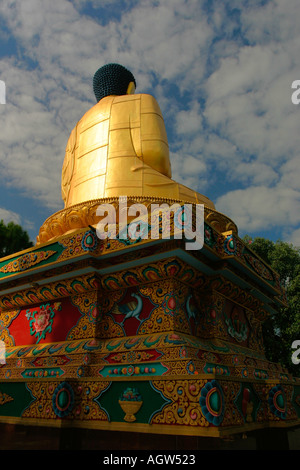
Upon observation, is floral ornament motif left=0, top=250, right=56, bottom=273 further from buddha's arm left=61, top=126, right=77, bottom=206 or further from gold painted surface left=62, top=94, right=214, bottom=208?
buddha's arm left=61, top=126, right=77, bottom=206

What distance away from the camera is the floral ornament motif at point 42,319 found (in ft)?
20.5

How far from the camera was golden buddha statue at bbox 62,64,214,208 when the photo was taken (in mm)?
7859

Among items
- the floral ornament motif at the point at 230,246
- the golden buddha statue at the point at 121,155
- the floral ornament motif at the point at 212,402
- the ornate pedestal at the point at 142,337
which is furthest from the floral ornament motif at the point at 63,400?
the golden buddha statue at the point at 121,155

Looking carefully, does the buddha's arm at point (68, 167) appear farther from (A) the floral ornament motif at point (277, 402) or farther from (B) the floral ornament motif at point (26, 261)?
(A) the floral ornament motif at point (277, 402)

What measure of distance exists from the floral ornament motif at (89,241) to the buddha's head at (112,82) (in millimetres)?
7460

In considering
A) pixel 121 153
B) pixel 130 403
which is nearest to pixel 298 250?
pixel 121 153

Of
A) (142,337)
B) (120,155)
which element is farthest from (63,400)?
(120,155)

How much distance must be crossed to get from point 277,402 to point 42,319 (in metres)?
4.07

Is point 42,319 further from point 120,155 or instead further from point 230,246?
point 120,155

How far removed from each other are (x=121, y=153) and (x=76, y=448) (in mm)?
6207

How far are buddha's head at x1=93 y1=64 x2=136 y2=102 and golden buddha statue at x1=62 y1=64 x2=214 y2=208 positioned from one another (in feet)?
7.19

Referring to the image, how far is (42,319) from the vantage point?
639 cm

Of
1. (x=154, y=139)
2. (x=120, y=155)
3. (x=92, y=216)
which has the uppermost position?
(x=154, y=139)

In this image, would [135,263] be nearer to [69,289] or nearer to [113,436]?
[69,289]
